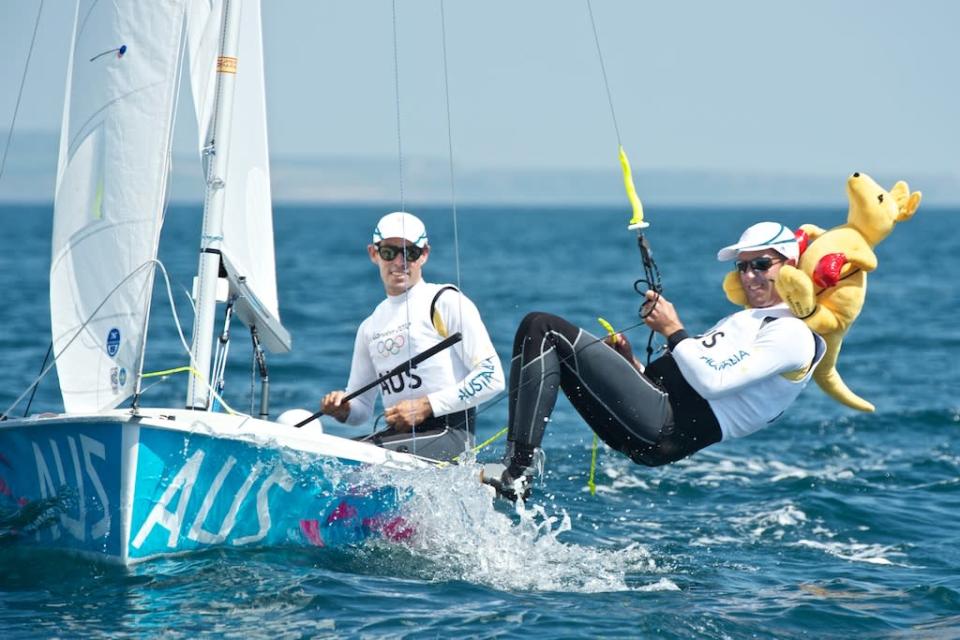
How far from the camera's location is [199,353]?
5988 mm

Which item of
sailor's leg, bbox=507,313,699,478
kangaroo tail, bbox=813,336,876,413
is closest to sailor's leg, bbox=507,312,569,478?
sailor's leg, bbox=507,313,699,478

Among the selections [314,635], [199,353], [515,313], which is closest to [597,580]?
[314,635]

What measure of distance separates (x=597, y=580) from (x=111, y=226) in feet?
8.80

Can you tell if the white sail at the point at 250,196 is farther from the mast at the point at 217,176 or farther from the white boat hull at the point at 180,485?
the white boat hull at the point at 180,485

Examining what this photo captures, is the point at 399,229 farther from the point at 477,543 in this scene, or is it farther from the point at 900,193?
the point at 900,193

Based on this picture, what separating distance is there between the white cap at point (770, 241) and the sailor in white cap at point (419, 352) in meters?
1.25

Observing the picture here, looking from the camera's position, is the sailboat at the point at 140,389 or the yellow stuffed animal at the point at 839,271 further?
the yellow stuffed animal at the point at 839,271

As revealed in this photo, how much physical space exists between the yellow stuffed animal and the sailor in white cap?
1280mm

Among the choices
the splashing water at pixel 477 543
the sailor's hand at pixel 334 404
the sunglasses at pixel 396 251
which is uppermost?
the sunglasses at pixel 396 251

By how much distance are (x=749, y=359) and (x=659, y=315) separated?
1.42 ft

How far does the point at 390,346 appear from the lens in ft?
21.5

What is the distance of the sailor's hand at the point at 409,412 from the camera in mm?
6285

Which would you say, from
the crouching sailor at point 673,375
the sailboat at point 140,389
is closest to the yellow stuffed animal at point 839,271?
the crouching sailor at point 673,375

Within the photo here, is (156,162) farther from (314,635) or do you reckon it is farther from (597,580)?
(597,580)
